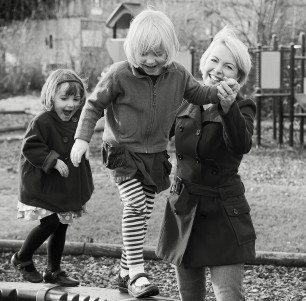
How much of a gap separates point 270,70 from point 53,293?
27.9 ft

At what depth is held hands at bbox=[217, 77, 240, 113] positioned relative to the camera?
3.27 m

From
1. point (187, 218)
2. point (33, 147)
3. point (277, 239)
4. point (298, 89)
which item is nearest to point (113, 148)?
point (187, 218)

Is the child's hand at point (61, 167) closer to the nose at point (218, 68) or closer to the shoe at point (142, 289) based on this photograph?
the shoe at point (142, 289)

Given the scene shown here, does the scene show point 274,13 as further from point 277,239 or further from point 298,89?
point 277,239

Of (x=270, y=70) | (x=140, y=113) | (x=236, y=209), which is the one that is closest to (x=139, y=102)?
(x=140, y=113)

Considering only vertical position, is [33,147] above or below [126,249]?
above

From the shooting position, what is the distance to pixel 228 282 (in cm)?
347

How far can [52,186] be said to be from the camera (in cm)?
414

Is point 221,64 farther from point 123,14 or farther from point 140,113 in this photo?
point 123,14

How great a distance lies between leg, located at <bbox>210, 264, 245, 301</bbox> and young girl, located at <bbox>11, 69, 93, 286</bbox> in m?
0.96

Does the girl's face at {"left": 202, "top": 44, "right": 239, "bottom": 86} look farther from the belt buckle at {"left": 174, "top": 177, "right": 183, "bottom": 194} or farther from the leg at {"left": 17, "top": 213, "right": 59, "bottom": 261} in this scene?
the leg at {"left": 17, "top": 213, "right": 59, "bottom": 261}

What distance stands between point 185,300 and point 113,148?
768 millimetres

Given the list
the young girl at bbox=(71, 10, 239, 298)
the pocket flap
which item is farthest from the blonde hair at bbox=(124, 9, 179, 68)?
the pocket flap

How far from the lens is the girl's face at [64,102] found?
162 inches
